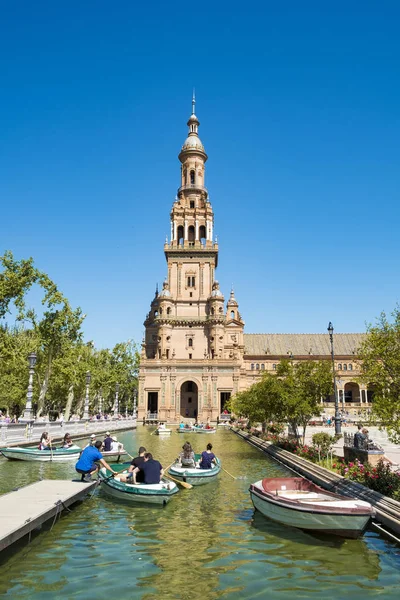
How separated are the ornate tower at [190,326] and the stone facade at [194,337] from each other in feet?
0.54

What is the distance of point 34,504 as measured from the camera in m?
13.0

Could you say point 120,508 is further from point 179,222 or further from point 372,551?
point 179,222

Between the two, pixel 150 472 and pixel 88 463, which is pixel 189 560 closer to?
pixel 150 472

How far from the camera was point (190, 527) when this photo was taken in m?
13.0

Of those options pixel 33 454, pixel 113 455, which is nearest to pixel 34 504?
pixel 33 454

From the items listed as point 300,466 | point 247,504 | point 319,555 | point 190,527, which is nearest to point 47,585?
point 190,527

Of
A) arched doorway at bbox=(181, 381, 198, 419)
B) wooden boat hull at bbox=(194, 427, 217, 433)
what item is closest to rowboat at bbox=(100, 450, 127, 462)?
wooden boat hull at bbox=(194, 427, 217, 433)

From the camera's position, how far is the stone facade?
77125 mm

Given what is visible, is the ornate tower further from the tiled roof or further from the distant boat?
the distant boat

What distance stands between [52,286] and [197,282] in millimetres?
42284

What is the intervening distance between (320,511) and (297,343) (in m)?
97.9

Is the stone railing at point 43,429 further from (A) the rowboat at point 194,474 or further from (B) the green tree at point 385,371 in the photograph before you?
(B) the green tree at point 385,371

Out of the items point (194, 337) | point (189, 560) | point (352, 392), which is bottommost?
point (189, 560)

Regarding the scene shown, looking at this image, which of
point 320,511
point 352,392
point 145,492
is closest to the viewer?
point 320,511
